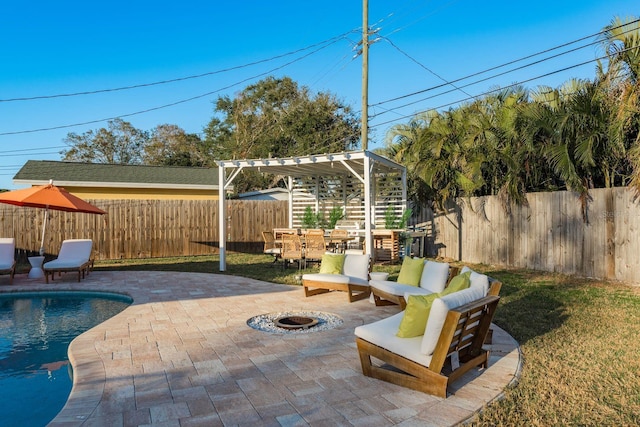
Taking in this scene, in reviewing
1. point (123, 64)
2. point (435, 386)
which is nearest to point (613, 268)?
point (435, 386)

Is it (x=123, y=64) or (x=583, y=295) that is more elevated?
(x=123, y=64)

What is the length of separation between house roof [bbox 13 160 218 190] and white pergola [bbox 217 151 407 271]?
340cm

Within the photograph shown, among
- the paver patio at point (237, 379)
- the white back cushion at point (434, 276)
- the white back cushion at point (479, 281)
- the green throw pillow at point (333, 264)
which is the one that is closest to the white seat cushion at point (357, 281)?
the green throw pillow at point (333, 264)

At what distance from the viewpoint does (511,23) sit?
14836 millimetres

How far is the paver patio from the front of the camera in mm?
3311

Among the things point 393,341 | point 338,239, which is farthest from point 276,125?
point 393,341

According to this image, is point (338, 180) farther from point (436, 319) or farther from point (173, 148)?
point (173, 148)

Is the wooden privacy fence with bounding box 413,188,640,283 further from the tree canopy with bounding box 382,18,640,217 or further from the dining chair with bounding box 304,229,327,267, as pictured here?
the dining chair with bounding box 304,229,327,267

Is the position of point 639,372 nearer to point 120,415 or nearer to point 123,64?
point 120,415

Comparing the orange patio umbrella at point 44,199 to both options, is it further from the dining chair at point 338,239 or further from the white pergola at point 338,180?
the dining chair at point 338,239

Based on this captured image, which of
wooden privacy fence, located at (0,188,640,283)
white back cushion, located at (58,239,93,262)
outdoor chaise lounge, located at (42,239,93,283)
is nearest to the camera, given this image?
wooden privacy fence, located at (0,188,640,283)

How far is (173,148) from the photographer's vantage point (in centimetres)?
3656

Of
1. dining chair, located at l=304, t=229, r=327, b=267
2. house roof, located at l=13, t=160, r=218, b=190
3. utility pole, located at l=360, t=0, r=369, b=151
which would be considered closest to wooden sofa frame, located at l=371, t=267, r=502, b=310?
dining chair, located at l=304, t=229, r=327, b=267

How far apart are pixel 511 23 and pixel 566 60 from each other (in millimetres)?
4535
